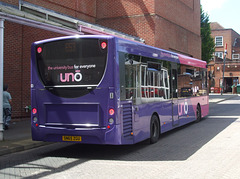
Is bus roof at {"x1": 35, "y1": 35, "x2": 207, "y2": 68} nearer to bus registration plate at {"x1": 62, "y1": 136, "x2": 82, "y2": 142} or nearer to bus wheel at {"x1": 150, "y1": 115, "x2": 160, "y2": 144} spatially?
bus wheel at {"x1": 150, "y1": 115, "x2": 160, "y2": 144}

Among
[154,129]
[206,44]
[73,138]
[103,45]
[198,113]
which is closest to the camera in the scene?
[103,45]

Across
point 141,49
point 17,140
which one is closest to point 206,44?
point 141,49

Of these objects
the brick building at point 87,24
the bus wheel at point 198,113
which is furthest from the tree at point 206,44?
the bus wheel at point 198,113

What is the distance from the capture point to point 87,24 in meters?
14.6

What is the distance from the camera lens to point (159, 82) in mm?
9578

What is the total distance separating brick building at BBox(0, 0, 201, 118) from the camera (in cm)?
1297

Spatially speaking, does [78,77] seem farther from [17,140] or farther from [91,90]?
[17,140]

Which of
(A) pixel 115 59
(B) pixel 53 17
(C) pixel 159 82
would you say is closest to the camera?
(A) pixel 115 59

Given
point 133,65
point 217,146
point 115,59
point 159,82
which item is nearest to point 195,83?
point 159,82

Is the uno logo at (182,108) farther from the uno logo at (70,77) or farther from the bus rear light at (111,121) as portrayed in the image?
the uno logo at (70,77)

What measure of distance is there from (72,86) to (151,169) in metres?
2.67

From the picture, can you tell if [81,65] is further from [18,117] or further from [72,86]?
[18,117]

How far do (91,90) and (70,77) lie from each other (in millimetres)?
671

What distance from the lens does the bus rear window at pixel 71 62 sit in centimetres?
726
